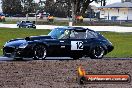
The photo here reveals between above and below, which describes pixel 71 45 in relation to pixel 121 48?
above

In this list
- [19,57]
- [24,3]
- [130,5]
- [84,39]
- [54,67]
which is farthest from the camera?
[24,3]

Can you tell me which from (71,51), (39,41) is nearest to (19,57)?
(39,41)

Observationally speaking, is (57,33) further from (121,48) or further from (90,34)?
(121,48)

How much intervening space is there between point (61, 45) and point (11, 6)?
82434 mm

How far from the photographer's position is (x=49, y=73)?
482 inches

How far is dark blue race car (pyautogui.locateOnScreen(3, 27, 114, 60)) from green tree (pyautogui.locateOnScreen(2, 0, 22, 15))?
80.1 metres

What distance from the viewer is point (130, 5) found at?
8825 centimetres

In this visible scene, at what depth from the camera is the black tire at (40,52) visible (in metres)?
16.4

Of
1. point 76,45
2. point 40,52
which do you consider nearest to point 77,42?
point 76,45

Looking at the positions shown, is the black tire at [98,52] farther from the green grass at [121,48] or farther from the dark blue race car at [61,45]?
the green grass at [121,48]

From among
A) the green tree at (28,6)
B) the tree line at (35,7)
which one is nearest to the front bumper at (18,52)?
the tree line at (35,7)

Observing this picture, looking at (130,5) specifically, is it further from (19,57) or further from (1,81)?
(1,81)

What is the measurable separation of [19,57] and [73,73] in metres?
4.41

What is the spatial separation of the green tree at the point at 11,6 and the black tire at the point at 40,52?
266ft
